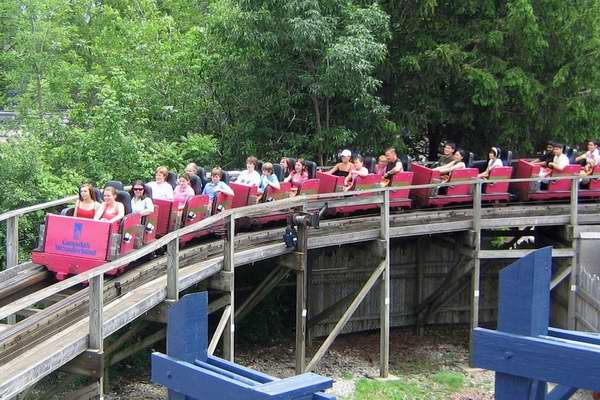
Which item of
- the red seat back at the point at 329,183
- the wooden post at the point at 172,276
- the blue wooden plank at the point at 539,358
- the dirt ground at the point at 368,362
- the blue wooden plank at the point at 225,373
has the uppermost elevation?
the red seat back at the point at 329,183

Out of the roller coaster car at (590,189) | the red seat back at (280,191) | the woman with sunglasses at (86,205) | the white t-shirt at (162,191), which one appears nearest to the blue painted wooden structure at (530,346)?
the woman with sunglasses at (86,205)

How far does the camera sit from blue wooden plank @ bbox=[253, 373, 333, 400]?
2.55m

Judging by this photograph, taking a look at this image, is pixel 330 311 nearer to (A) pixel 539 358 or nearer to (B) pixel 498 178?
(B) pixel 498 178

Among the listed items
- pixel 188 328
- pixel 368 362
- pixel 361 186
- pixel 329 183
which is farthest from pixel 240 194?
pixel 188 328

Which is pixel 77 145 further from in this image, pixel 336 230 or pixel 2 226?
pixel 336 230

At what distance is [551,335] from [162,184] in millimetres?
9199

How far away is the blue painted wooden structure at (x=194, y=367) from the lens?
2797 millimetres

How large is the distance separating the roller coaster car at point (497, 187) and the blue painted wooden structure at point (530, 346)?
1227cm

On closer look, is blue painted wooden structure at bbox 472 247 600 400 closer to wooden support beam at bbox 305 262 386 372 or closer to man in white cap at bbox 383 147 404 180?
wooden support beam at bbox 305 262 386 372

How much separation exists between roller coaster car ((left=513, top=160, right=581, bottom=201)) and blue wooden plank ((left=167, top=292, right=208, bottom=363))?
43.1 ft

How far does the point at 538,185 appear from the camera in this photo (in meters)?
15.5

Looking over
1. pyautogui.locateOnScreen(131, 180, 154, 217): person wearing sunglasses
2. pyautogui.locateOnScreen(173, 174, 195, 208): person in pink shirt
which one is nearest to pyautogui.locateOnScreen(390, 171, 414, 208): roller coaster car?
pyautogui.locateOnScreen(173, 174, 195, 208): person in pink shirt

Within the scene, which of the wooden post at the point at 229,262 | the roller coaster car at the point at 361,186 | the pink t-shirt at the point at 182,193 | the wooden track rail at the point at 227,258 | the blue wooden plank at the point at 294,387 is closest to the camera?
the blue wooden plank at the point at 294,387

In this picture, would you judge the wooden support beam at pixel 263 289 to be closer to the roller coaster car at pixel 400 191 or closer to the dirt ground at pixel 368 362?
the dirt ground at pixel 368 362
